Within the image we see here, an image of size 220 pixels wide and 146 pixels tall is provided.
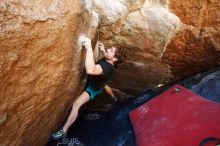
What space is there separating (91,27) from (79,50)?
508 millimetres

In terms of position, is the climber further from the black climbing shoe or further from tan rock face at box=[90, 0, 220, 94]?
tan rock face at box=[90, 0, 220, 94]

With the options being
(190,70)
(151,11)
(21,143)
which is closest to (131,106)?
(190,70)

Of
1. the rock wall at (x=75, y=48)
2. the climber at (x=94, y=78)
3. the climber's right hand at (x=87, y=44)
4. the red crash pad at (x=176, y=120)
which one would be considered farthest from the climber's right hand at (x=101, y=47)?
the red crash pad at (x=176, y=120)

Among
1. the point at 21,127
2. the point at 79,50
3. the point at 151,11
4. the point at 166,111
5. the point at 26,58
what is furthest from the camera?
the point at 151,11

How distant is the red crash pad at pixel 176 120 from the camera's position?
3355 millimetres

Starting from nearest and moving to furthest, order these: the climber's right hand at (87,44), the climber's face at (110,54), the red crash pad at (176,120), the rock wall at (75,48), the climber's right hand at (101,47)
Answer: the rock wall at (75,48), the red crash pad at (176,120), the climber's right hand at (87,44), the climber's face at (110,54), the climber's right hand at (101,47)

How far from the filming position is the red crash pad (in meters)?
3.36

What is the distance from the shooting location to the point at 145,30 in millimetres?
4465

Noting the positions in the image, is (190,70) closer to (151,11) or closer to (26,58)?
(151,11)

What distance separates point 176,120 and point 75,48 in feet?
5.30

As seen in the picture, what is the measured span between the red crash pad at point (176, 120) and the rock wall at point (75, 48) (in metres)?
0.75

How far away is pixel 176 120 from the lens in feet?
12.2

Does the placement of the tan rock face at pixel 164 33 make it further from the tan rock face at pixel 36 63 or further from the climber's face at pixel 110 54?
the tan rock face at pixel 36 63

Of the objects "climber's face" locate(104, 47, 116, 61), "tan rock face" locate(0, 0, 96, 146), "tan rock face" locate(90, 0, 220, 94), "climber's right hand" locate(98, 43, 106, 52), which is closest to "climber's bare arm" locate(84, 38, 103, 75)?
"tan rock face" locate(0, 0, 96, 146)
